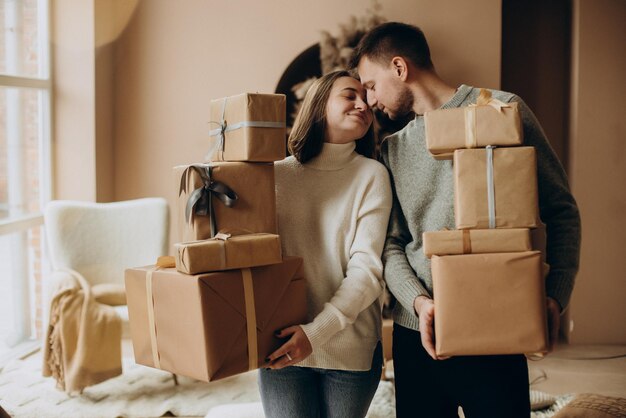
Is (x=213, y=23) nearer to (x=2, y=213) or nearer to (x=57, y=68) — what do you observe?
(x=57, y=68)

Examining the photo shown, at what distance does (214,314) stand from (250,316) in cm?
9

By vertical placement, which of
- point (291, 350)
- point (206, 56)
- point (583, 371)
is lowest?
point (583, 371)

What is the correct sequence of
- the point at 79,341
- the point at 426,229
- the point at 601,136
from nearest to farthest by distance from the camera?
the point at 426,229 → the point at 79,341 → the point at 601,136

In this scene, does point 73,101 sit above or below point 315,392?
above

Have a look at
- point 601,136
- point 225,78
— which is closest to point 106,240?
point 225,78

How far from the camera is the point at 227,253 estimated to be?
1.26m

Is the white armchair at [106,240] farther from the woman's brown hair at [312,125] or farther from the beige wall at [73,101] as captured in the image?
the woman's brown hair at [312,125]

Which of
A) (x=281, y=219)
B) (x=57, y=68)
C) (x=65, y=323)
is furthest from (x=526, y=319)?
(x=57, y=68)

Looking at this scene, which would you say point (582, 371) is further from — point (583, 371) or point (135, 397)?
point (135, 397)

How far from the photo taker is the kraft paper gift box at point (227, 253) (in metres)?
1.22

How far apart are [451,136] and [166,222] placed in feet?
7.52

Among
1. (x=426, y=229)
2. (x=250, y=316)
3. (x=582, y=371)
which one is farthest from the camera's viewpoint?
(x=582, y=371)

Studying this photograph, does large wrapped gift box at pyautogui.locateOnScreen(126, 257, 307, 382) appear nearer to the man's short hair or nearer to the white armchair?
the man's short hair

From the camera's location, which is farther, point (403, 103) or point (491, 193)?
point (403, 103)
